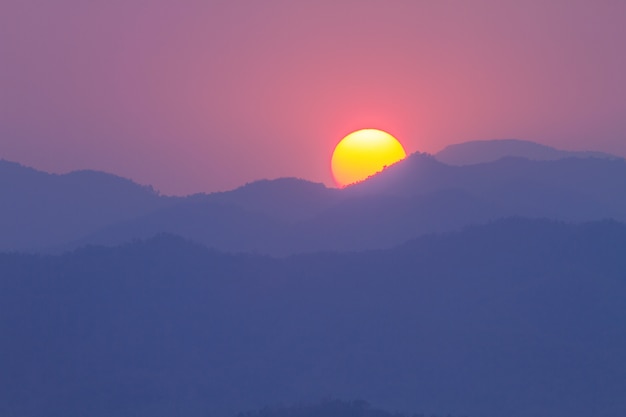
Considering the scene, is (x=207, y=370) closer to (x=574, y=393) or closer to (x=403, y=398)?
(x=403, y=398)

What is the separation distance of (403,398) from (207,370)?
5841 millimetres

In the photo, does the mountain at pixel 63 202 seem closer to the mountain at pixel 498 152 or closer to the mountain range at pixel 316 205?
the mountain range at pixel 316 205

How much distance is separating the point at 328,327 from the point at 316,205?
15129 mm

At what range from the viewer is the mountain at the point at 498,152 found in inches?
1812

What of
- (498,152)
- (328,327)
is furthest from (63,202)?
(498,152)

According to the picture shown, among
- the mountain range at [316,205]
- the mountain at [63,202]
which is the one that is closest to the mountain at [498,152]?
the mountain range at [316,205]

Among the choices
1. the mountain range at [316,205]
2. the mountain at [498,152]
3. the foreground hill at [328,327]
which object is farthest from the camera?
the mountain at [498,152]

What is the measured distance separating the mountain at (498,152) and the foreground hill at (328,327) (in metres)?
14.7

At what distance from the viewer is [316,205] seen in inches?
1565

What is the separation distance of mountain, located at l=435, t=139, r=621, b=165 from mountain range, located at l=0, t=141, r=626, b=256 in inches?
6.2

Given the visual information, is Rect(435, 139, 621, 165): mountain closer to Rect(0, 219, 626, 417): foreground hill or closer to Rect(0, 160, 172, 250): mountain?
Rect(0, 219, 626, 417): foreground hill

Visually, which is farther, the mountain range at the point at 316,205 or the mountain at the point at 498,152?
the mountain at the point at 498,152

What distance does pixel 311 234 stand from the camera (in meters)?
36.3

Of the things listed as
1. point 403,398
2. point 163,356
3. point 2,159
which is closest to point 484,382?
point 403,398
